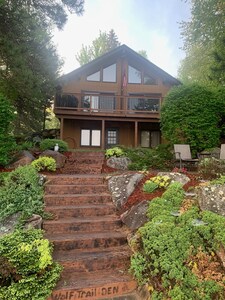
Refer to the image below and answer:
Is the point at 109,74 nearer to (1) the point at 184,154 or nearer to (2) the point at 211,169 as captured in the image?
(1) the point at 184,154

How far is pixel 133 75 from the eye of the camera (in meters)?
19.3

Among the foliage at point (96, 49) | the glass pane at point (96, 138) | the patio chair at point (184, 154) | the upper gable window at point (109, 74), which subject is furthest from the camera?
the foliage at point (96, 49)

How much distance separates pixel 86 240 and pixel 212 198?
8.21ft

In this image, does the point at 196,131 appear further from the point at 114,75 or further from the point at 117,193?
the point at 114,75

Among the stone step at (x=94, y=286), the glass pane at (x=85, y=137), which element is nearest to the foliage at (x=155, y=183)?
the stone step at (x=94, y=286)

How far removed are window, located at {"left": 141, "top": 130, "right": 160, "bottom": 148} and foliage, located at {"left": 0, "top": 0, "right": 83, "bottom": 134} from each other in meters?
8.48

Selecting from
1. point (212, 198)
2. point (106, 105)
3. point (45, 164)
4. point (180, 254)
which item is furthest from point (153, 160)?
point (106, 105)

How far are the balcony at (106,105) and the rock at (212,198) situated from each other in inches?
475

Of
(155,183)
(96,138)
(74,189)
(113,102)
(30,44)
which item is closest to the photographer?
(155,183)

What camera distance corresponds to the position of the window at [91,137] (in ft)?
59.8

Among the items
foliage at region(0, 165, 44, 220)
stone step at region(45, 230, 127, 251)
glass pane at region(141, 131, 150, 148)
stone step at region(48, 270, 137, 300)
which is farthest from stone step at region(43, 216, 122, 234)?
glass pane at region(141, 131, 150, 148)

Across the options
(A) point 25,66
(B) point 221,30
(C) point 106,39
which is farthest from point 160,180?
(C) point 106,39

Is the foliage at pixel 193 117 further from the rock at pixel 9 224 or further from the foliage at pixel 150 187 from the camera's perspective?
the rock at pixel 9 224

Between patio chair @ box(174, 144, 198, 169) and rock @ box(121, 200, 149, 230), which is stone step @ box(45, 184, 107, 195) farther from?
patio chair @ box(174, 144, 198, 169)
